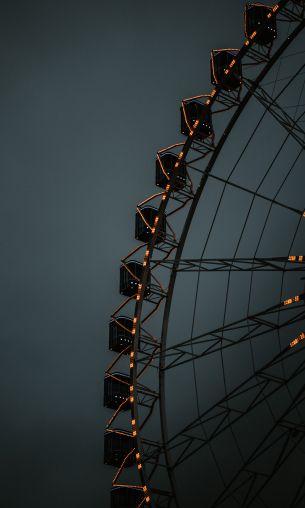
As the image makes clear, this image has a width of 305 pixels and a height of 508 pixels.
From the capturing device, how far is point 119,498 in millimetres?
26312

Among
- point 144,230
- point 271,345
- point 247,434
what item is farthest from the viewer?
point 247,434

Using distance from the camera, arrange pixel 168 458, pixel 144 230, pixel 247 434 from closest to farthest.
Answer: pixel 168 458 < pixel 144 230 < pixel 247 434

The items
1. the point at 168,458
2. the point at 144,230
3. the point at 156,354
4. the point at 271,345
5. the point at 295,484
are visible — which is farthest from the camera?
the point at 271,345

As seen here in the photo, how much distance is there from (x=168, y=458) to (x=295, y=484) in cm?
1872

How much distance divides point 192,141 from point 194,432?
23.3 m

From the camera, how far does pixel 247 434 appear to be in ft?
154

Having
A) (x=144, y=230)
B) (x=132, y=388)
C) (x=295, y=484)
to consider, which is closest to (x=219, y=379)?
(x=295, y=484)

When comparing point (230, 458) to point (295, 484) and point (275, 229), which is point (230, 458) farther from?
point (275, 229)

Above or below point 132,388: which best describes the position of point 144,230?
above

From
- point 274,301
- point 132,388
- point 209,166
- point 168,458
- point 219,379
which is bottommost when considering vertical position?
point 168,458

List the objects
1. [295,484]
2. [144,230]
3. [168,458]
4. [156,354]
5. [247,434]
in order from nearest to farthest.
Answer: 1. [168,458]
2. [156,354]
3. [144,230]
4. [295,484]
5. [247,434]

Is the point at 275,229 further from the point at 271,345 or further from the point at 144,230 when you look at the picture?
the point at 144,230

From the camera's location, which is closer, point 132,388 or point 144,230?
point 132,388

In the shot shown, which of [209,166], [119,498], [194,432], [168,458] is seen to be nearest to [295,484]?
[194,432]
